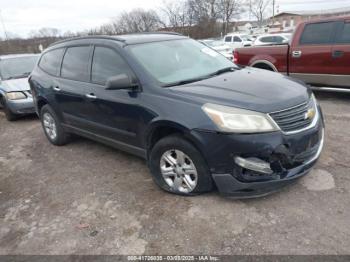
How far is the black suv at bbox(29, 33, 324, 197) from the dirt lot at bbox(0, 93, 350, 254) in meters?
0.26

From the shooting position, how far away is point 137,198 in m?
3.58

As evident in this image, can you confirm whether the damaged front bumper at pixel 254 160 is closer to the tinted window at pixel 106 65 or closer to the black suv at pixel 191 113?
the black suv at pixel 191 113

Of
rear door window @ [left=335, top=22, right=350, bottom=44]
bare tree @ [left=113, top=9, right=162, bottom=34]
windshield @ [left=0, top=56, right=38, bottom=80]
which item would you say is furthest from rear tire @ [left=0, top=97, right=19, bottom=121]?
bare tree @ [left=113, top=9, right=162, bottom=34]

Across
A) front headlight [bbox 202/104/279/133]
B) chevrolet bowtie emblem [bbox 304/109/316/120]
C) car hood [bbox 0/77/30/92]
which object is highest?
front headlight [bbox 202/104/279/133]

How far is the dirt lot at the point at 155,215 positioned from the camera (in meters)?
2.72

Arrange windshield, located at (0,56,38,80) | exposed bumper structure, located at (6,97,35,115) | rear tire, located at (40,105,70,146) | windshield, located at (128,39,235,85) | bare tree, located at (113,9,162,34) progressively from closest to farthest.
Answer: windshield, located at (128,39,235,85), rear tire, located at (40,105,70,146), exposed bumper structure, located at (6,97,35,115), windshield, located at (0,56,38,80), bare tree, located at (113,9,162,34)

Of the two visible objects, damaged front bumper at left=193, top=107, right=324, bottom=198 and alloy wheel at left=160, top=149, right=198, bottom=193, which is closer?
damaged front bumper at left=193, top=107, right=324, bottom=198

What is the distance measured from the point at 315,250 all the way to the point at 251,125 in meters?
1.14

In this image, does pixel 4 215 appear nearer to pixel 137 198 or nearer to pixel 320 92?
pixel 137 198

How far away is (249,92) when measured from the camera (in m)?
3.16

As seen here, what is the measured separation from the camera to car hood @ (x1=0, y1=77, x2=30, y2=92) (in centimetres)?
763

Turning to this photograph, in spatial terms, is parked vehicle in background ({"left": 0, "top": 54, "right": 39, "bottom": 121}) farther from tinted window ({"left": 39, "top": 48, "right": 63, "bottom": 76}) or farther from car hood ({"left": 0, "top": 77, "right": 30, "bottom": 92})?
tinted window ({"left": 39, "top": 48, "right": 63, "bottom": 76})

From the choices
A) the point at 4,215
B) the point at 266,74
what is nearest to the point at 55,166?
the point at 4,215

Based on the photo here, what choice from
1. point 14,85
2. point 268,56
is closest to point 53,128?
point 14,85
